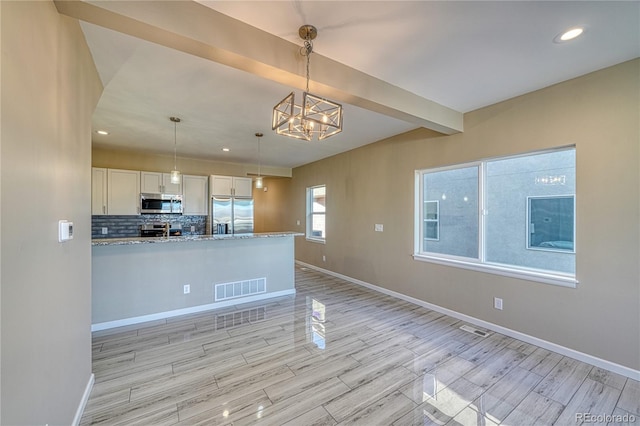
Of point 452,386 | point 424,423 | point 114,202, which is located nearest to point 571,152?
point 452,386

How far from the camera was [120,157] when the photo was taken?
17.2 feet

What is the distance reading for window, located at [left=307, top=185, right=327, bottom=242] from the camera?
20.3 ft

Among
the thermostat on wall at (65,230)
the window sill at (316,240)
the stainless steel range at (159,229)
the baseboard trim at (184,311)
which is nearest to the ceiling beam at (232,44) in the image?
the thermostat on wall at (65,230)

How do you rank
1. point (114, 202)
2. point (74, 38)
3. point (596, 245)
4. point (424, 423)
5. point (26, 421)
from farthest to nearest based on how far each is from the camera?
point (114, 202) < point (596, 245) < point (424, 423) < point (74, 38) < point (26, 421)

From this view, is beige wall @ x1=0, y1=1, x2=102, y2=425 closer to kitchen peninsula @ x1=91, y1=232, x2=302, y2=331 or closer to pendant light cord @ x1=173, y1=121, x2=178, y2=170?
kitchen peninsula @ x1=91, y1=232, x2=302, y2=331

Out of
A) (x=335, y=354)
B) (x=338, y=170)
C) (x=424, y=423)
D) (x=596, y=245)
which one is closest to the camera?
(x=424, y=423)

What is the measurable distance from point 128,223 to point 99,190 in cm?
85

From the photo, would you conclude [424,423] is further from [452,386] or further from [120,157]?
[120,157]

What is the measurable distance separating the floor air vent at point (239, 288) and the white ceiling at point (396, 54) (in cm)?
238

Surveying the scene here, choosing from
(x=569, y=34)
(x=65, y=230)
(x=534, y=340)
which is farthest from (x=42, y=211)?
(x=534, y=340)

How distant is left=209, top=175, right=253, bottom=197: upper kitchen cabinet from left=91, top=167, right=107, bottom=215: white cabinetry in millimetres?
1893

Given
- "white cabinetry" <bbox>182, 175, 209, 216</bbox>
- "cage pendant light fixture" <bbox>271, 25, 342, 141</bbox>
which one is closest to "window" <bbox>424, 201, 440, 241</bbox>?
"cage pendant light fixture" <bbox>271, 25, 342, 141</bbox>

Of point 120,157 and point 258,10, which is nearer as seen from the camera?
point 258,10

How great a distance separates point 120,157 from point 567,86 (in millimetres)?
6988
